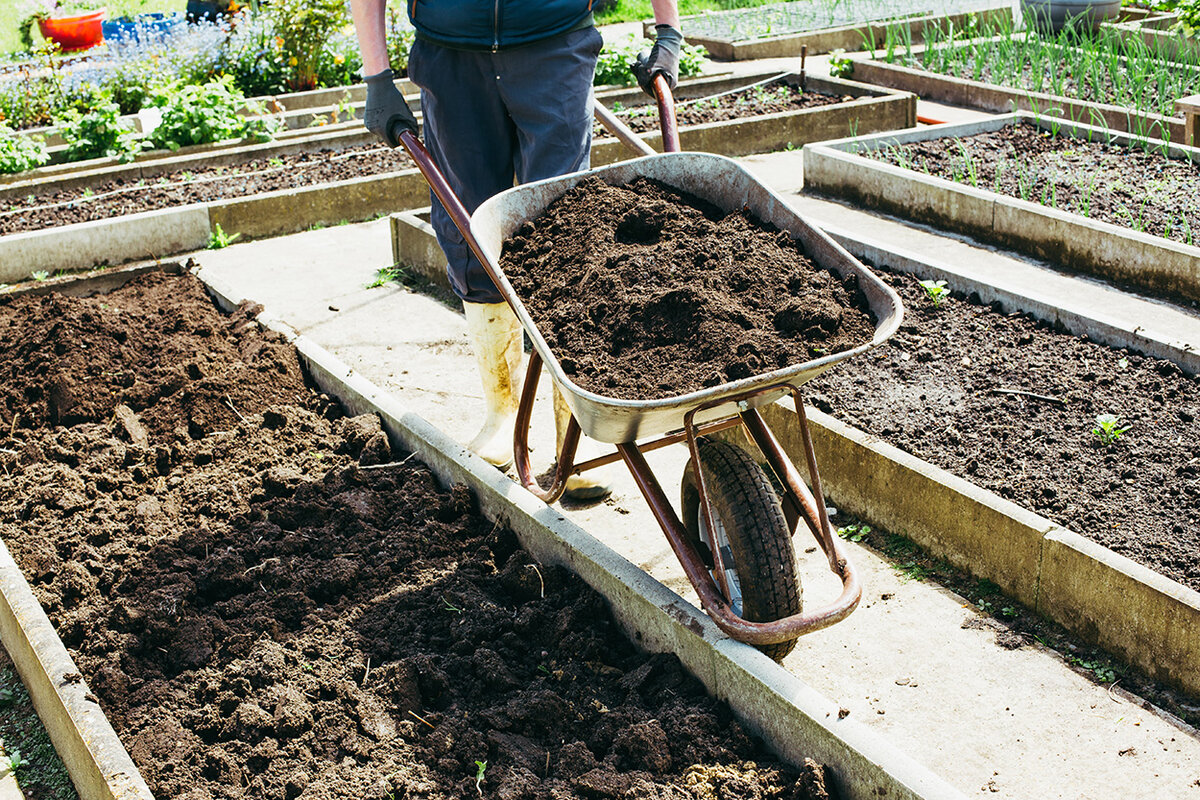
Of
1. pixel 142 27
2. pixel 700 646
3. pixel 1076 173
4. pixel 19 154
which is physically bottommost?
pixel 700 646

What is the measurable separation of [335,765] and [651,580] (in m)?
0.91

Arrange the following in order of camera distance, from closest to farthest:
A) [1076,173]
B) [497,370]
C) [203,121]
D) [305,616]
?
[305,616] < [497,370] < [1076,173] < [203,121]

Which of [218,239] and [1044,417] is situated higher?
[218,239]

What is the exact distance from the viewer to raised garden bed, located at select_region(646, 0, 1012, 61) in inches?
520

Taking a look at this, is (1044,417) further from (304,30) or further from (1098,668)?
(304,30)

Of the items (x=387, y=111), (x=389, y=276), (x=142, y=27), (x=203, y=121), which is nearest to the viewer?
(x=387, y=111)

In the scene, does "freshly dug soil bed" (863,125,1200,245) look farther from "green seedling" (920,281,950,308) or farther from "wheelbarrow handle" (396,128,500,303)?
"wheelbarrow handle" (396,128,500,303)

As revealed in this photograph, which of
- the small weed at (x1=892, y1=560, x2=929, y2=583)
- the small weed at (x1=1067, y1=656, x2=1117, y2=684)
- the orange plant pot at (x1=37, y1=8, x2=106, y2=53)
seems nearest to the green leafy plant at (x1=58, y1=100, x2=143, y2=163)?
the small weed at (x1=892, y1=560, x2=929, y2=583)

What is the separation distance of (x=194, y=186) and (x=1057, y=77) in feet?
22.1

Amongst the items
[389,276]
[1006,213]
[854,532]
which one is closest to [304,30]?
[389,276]

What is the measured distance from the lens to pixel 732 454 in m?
2.87

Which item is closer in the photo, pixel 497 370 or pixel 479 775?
pixel 479 775

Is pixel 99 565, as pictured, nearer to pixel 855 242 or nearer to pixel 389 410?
pixel 389 410

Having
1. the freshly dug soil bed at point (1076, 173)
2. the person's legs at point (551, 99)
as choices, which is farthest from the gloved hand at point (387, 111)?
the freshly dug soil bed at point (1076, 173)
